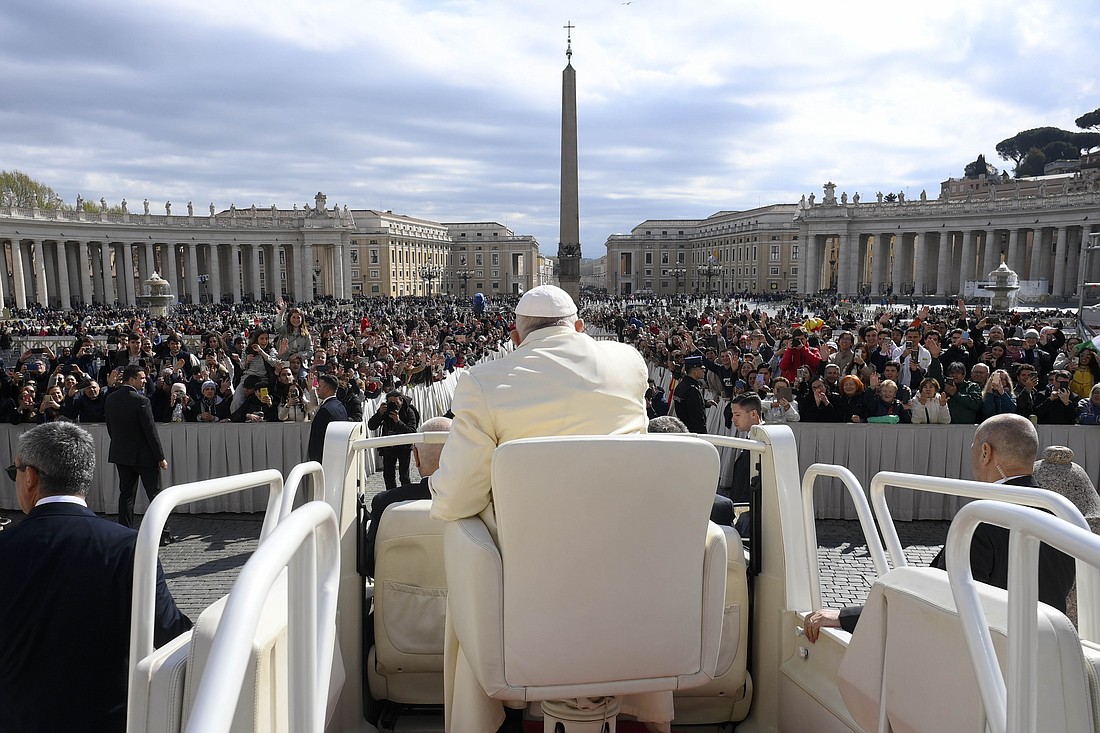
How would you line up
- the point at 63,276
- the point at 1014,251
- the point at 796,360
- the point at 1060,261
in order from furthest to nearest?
the point at 1014,251, the point at 63,276, the point at 1060,261, the point at 796,360


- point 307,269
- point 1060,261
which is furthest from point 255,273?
point 1060,261

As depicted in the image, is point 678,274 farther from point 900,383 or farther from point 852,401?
point 852,401

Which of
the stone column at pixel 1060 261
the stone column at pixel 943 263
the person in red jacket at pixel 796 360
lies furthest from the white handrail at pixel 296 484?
the stone column at pixel 943 263

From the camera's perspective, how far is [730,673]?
2.67 m

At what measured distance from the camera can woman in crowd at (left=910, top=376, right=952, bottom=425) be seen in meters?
8.06

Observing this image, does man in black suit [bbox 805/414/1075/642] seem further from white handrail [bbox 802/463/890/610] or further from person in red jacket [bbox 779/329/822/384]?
person in red jacket [bbox 779/329/822/384]

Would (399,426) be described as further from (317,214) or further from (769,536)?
(317,214)

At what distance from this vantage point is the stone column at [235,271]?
253 ft

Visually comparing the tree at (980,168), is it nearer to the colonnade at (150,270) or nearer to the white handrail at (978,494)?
the colonnade at (150,270)

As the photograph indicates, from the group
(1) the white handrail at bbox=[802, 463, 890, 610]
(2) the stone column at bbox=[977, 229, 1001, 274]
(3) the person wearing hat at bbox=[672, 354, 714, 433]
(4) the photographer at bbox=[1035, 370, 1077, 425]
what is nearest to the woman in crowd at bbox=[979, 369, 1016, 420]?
(4) the photographer at bbox=[1035, 370, 1077, 425]

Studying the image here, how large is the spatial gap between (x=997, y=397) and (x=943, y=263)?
70.1 m

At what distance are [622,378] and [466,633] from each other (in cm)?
85

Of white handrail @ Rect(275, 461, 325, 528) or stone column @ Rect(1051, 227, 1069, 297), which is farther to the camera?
stone column @ Rect(1051, 227, 1069, 297)

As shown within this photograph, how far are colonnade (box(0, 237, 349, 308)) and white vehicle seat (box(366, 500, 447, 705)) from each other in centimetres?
6810
